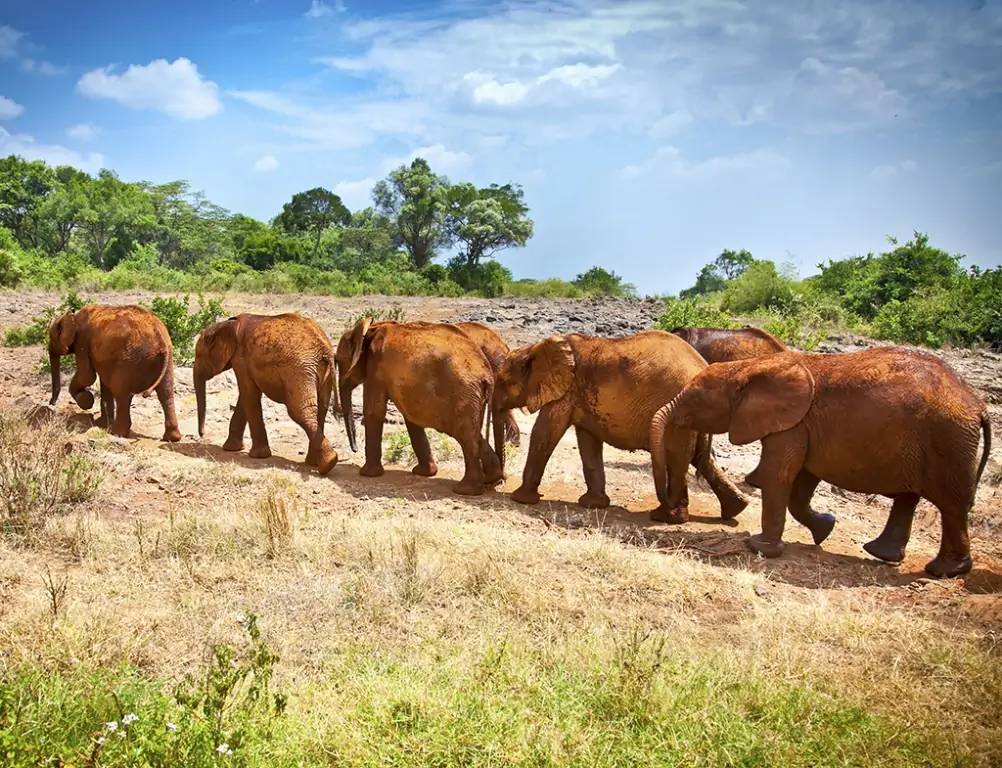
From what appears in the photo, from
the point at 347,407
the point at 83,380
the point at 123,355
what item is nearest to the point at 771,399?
the point at 347,407

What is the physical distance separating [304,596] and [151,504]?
311 centimetres

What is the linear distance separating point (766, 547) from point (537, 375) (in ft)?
10.4

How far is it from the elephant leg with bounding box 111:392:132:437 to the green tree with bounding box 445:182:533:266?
34.6 metres

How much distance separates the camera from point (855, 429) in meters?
8.39

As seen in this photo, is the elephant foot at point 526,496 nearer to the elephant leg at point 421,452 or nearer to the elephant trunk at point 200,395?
the elephant leg at point 421,452

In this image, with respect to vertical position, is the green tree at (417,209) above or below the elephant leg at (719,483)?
above

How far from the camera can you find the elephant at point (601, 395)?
10102 mm

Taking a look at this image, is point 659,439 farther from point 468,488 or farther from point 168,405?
point 168,405

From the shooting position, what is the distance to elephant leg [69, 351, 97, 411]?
44.2ft

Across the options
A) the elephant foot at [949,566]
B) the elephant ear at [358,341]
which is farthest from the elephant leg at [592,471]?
the elephant foot at [949,566]

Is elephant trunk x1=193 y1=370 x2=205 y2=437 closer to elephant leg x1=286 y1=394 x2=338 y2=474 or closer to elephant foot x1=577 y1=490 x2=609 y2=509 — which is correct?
elephant leg x1=286 y1=394 x2=338 y2=474

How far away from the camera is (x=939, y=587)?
7859 millimetres

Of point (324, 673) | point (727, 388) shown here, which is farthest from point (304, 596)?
point (727, 388)

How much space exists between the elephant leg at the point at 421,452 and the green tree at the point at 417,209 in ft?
122
